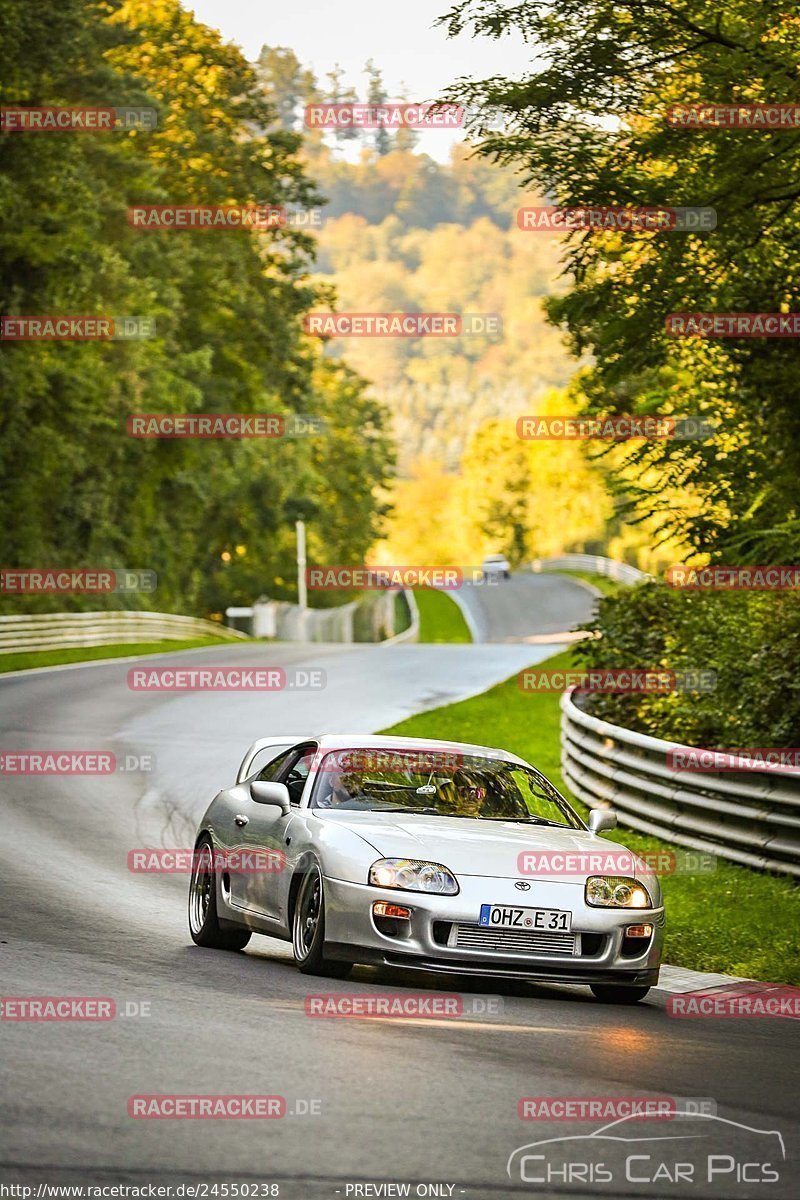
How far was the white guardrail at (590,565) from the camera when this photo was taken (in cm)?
9812

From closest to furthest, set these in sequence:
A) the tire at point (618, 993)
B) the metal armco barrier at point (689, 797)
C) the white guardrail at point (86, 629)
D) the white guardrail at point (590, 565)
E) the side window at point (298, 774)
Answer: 1. the tire at point (618, 993)
2. the side window at point (298, 774)
3. the metal armco barrier at point (689, 797)
4. the white guardrail at point (86, 629)
5. the white guardrail at point (590, 565)

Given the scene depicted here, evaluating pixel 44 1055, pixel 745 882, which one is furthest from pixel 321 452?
pixel 44 1055

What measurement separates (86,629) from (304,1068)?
43.9 meters

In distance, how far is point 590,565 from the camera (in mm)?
114312

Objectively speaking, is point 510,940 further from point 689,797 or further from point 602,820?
point 689,797

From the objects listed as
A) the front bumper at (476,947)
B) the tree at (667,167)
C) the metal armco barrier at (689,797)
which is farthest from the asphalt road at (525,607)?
the front bumper at (476,947)

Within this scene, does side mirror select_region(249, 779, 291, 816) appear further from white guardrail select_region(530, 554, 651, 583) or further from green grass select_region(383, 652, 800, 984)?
white guardrail select_region(530, 554, 651, 583)

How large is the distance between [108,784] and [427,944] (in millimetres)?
13235

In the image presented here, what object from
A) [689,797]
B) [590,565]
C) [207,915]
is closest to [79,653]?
[689,797]

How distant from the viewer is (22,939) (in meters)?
11.0

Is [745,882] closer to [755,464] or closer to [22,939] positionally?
[22,939]

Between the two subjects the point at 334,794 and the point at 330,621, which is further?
the point at 330,621

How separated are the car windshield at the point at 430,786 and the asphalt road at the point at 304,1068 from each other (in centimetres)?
97

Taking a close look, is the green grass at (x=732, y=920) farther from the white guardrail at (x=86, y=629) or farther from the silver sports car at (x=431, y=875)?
the white guardrail at (x=86, y=629)
